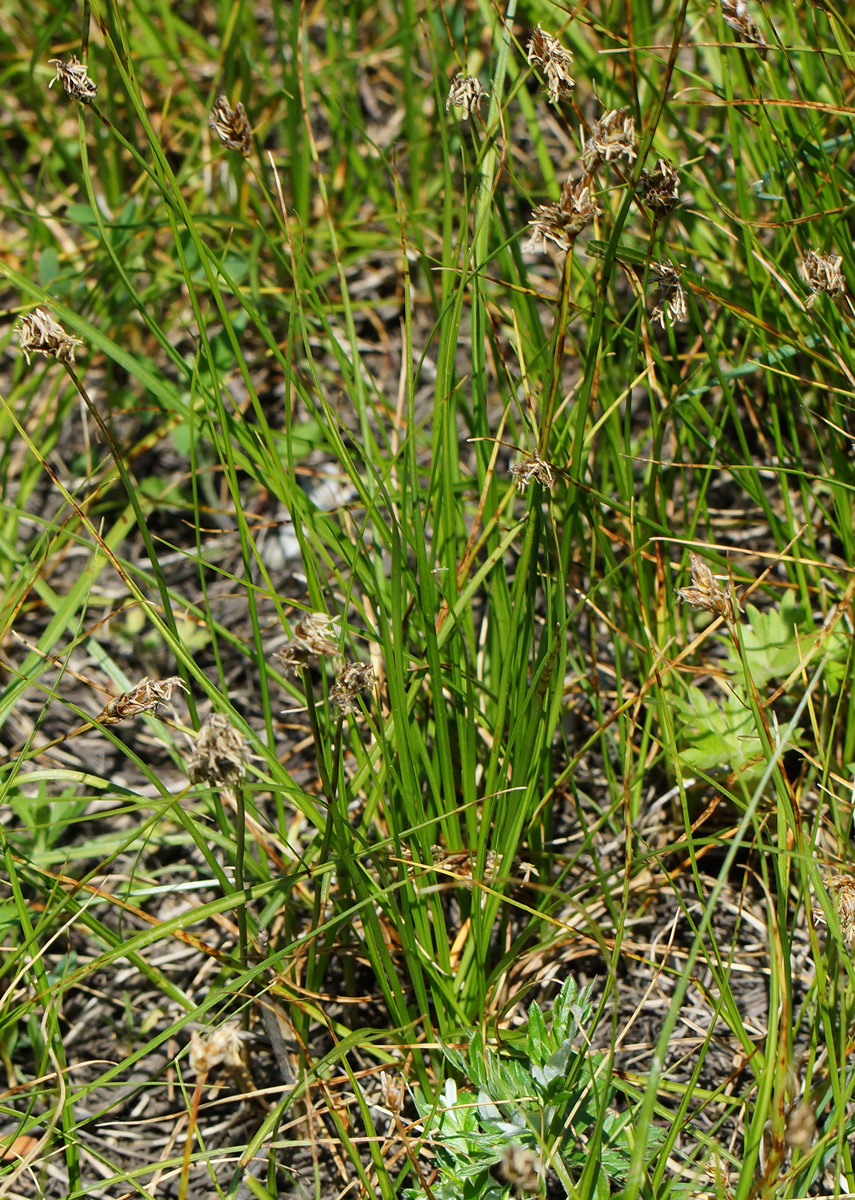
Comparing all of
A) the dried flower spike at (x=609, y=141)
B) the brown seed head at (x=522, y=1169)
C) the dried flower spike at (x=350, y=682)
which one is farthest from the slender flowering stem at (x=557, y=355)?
the brown seed head at (x=522, y=1169)

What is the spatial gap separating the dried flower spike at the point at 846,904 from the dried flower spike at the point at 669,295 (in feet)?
2.62

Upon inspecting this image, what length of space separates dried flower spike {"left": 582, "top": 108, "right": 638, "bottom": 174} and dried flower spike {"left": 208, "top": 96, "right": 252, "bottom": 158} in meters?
0.48

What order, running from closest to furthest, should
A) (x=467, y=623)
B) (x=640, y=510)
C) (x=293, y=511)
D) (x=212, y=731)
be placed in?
(x=212, y=731) → (x=293, y=511) → (x=467, y=623) → (x=640, y=510)

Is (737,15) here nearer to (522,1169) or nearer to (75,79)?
(75,79)

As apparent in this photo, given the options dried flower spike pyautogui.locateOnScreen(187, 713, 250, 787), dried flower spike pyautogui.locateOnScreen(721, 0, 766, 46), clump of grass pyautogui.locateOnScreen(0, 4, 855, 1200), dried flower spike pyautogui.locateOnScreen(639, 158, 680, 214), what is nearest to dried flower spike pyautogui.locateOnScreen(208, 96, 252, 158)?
clump of grass pyautogui.locateOnScreen(0, 4, 855, 1200)

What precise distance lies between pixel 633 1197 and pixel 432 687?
27.0 inches

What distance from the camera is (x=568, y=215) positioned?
1.10 meters

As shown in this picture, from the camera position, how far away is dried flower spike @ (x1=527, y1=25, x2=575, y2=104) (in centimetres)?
123

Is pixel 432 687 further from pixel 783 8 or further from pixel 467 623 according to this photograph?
pixel 783 8

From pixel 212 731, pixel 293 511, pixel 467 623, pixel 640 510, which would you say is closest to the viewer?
pixel 212 731

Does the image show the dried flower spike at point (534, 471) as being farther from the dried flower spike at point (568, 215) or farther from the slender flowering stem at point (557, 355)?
the dried flower spike at point (568, 215)

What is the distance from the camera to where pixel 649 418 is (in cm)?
236

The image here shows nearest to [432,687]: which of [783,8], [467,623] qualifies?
[467,623]

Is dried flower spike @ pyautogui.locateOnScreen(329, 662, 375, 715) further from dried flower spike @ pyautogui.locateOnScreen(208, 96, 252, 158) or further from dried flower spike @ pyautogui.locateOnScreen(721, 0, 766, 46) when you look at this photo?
dried flower spike @ pyautogui.locateOnScreen(721, 0, 766, 46)
